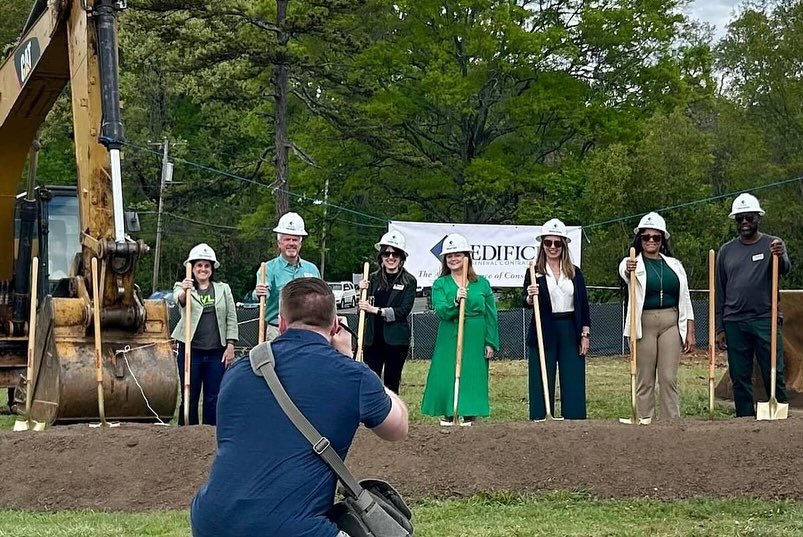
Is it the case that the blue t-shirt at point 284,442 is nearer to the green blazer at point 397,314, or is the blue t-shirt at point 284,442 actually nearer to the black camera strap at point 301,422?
the black camera strap at point 301,422

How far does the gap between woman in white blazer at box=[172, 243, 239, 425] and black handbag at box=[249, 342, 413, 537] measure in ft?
21.8

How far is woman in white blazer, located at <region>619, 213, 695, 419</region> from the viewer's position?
9.72 metres

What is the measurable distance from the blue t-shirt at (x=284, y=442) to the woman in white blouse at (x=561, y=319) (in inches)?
240

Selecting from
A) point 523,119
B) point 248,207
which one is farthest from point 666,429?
point 248,207

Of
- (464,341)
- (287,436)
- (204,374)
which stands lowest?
(204,374)

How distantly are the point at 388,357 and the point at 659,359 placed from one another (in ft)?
8.05

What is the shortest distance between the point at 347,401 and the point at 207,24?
85.2 feet

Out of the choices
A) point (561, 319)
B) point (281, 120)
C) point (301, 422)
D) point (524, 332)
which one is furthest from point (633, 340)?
point (281, 120)

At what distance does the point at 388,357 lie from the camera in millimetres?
10289

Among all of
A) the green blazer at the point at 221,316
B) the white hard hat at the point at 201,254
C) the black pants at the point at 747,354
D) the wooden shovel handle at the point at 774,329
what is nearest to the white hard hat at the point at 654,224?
the wooden shovel handle at the point at 774,329

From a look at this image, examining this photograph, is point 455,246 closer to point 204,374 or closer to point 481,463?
point 481,463

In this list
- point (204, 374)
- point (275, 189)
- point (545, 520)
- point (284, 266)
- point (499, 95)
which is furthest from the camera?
point (499, 95)

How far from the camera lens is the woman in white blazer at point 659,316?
972 cm

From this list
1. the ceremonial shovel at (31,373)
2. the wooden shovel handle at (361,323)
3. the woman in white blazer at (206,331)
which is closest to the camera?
the wooden shovel handle at (361,323)
